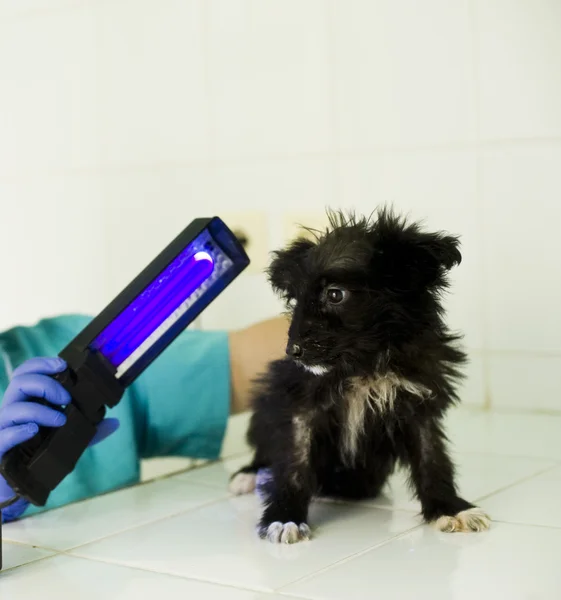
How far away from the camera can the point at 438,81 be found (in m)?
1.44

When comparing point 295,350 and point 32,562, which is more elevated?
point 295,350

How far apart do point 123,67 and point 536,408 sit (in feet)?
3.16

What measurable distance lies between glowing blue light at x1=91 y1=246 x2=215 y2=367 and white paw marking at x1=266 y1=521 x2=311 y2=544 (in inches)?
9.5

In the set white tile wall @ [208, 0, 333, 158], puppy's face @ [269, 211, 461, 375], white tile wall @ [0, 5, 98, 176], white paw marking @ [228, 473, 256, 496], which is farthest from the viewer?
white tile wall @ [0, 5, 98, 176]

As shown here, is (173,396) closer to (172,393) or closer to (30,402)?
(172,393)

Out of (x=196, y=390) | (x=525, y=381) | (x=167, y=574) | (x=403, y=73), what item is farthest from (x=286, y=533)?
(x=403, y=73)

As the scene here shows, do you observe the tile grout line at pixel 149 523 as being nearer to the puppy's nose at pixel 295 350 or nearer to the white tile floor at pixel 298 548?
the white tile floor at pixel 298 548

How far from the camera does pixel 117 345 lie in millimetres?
1012

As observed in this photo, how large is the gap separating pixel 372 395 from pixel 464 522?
16 centimetres

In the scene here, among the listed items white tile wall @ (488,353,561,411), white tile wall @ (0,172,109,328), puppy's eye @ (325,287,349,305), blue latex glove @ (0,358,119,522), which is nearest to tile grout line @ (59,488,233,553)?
blue latex glove @ (0,358,119,522)

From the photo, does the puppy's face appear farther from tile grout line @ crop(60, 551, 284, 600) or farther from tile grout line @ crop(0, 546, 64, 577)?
tile grout line @ crop(0, 546, 64, 577)

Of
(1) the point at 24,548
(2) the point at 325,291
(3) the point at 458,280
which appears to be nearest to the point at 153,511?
(1) the point at 24,548

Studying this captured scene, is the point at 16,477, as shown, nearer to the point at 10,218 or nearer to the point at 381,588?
the point at 381,588

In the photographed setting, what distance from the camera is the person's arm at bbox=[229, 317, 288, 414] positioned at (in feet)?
4.66
